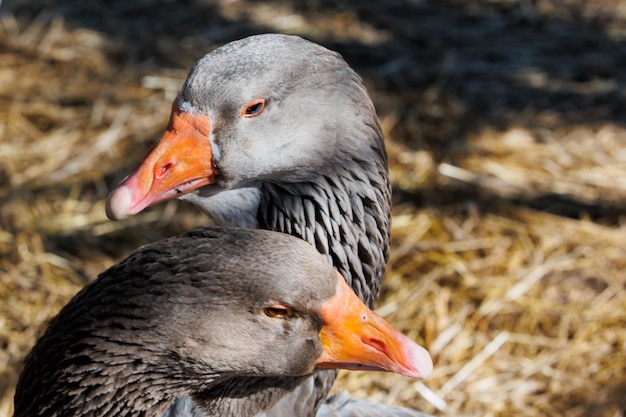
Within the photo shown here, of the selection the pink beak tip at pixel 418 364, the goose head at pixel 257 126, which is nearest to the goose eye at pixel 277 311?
the pink beak tip at pixel 418 364

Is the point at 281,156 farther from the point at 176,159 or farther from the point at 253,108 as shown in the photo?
the point at 176,159

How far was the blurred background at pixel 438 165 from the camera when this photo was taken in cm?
468

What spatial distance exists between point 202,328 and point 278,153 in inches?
31.4

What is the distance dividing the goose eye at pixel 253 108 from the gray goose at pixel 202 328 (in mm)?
520

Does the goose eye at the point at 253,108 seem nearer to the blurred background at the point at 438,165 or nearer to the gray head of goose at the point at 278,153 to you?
the gray head of goose at the point at 278,153

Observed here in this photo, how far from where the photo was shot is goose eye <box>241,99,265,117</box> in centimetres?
304

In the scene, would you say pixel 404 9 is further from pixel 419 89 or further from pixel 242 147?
pixel 242 147

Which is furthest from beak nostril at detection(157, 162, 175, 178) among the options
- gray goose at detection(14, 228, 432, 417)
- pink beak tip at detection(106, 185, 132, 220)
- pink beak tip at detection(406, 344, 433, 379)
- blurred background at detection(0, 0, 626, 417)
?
blurred background at detection(0, 0, 626, 417)

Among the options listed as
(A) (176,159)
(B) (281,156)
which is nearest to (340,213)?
(B) (281,156)

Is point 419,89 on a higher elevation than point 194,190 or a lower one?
lower

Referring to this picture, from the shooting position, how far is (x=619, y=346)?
472 centimetres

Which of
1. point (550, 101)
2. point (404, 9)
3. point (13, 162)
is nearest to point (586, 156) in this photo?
point (550, 101)

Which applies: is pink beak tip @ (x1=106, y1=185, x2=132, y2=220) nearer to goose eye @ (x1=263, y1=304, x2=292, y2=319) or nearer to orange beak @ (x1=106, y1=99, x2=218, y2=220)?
orange beak @ (x1=106, y1=99, x2=218, y2=220)

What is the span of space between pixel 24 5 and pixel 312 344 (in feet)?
17.5
